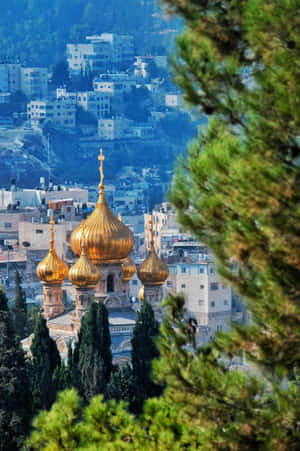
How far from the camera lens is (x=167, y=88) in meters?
122

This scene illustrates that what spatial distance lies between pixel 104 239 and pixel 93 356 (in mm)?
6163

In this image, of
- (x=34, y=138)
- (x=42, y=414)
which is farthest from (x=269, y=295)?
(x=34, y=138)

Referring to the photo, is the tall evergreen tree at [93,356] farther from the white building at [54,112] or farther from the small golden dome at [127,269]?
the white building at [54,112]

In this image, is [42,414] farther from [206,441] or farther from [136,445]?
[206,441]

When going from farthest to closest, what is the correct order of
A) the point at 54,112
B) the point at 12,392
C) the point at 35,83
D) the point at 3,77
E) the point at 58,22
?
the point at 58,22 < the point at 35,83 < the point at 3,77 < the point at 54,112 < the point at 12,392

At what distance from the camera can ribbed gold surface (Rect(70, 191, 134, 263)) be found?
25641 millimetres

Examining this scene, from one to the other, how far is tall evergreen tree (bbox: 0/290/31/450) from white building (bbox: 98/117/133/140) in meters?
90.8

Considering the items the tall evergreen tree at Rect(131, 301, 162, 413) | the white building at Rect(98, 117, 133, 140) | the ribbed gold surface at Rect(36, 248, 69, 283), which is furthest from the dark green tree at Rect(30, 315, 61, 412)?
the white building at Rect(98, 117, 133, 140)

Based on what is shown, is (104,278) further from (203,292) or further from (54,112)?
(54,112)

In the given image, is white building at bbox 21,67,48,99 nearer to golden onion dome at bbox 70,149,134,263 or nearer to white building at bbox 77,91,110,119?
white building at bbox 77,91,110,119

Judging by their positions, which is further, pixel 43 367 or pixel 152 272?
pixel 152 272

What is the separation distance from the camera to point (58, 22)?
440 feet

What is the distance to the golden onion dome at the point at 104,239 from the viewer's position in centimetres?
2564

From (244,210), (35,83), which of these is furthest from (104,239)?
(35,83)
